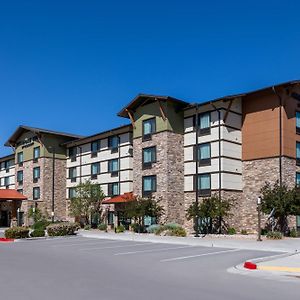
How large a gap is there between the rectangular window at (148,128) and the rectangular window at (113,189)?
23.8 feet

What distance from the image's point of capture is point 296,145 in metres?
33.8

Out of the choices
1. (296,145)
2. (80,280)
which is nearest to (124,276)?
(80,280)

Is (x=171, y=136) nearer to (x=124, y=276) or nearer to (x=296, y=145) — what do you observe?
(x=296, y=145)

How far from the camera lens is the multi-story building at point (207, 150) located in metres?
32.8

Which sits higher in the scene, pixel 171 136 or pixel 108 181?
pixel 171 136

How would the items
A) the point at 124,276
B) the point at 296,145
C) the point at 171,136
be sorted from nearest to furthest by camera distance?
the point at 124,276, the point at 296,145, the point at 171,136

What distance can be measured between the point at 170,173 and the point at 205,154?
11.1 feet

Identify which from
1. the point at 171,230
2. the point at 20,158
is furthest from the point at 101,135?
the point at 171,230

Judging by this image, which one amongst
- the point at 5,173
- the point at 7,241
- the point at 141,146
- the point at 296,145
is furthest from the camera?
the point at 5,173

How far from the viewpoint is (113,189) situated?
43719 mm

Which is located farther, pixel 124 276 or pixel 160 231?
pixel 160 231

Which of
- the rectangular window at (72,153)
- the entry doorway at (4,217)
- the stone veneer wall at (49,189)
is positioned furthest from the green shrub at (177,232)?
the entry doorway at (4,217)

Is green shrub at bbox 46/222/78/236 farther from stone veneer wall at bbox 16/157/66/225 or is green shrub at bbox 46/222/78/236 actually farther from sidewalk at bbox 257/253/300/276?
sidewalk at bbox 257/253/300/276

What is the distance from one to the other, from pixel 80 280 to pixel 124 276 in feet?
4.69
